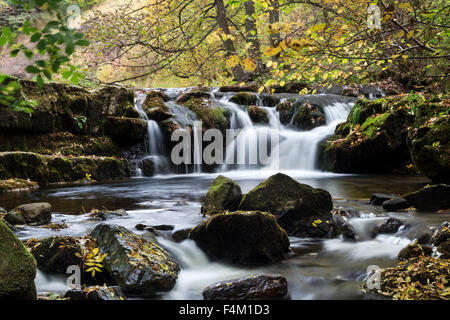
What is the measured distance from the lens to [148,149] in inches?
495

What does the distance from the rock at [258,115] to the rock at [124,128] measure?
4336 millimetres

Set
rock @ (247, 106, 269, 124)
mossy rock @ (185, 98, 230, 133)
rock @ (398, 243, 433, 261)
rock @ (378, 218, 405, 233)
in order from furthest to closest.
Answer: rock @ (247, 106, 269, 124) → mossy rock @ (185, 98, 230, 133) → rock @ (378, 218, 405, 233) → rock @ (398, 243, 433, 261)

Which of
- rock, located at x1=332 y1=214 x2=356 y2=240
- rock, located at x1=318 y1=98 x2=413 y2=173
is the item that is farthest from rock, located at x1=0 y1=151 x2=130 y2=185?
rock, located at x1=332 y1=214 x2=356 y2=240

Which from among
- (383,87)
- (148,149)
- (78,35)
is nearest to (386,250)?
(78,35)

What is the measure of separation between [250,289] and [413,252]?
1.96 meters

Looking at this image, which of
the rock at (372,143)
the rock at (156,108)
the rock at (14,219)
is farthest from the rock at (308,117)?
the rock at (14,219)

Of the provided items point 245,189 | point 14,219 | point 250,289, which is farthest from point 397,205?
point 14,219

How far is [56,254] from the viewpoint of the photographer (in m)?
3.61

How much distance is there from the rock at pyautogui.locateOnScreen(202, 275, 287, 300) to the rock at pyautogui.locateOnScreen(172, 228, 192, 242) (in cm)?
138

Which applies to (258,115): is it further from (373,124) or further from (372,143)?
(372,143)

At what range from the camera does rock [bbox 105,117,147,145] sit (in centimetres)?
1215

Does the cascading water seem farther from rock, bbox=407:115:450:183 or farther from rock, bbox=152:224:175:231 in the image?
rock, bbox=407:115:450:183
